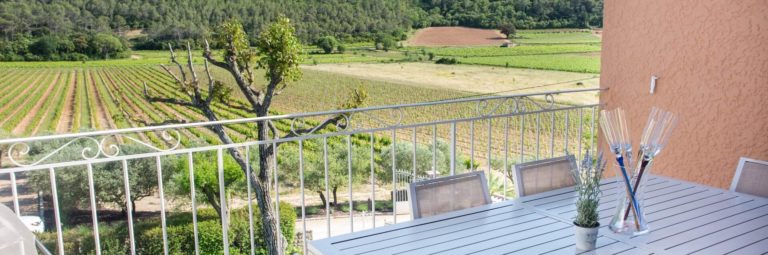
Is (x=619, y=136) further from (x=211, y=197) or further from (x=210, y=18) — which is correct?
(x=211, y=197)

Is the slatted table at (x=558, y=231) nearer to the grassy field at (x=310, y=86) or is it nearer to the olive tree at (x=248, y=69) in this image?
the grassy field at (x=310, y=86)

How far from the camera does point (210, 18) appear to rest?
15117 mm

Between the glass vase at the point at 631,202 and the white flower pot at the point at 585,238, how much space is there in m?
0.17

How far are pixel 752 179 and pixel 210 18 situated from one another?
14428mm

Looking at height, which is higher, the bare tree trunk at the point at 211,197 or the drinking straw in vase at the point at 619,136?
the drinking straw in vase at the point at 619,136

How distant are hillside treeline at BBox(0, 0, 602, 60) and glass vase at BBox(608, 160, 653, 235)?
44.3 feet

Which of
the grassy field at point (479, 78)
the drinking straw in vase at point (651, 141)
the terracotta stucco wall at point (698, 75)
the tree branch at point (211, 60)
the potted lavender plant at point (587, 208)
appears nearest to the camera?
the potted lavender plant at point (587, 208)

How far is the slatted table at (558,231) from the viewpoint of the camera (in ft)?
5.06

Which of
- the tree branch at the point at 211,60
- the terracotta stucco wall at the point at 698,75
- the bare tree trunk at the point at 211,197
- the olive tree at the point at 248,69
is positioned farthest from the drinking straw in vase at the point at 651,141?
the bare tree trunk at the point at 211,197

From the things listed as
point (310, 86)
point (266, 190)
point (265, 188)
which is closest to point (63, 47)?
point (310, 86)

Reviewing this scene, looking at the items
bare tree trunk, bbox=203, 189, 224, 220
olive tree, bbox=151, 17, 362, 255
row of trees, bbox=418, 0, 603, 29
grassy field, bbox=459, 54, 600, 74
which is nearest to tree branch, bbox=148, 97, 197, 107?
olive tree, bbox=151, 17, 362, 255

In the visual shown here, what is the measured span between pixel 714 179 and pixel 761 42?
812mm

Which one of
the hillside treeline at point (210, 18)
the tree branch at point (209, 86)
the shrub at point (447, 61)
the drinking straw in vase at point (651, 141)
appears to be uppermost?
the hillside treeline at point (210, 18)

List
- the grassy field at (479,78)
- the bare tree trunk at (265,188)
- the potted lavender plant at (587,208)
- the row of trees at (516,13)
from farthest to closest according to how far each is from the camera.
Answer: the grassy field at (479,78) → the bare tree trunk at (265,188) → the row of trees at (516,13) → the potted lavender plant at (587,208)
